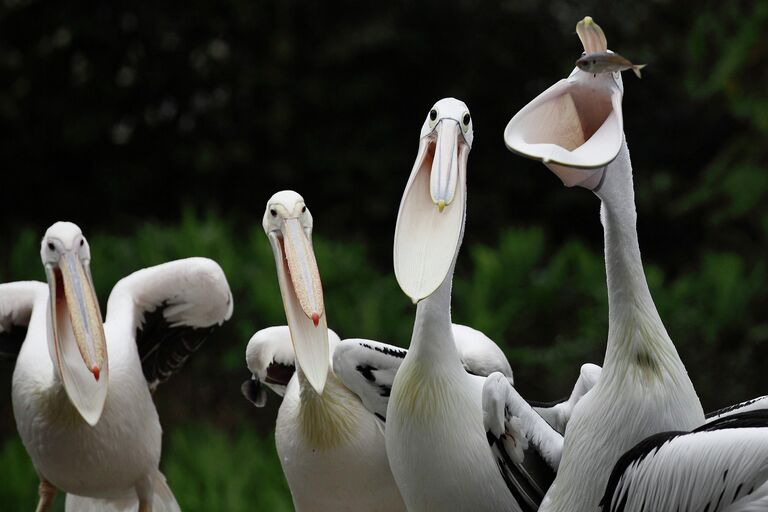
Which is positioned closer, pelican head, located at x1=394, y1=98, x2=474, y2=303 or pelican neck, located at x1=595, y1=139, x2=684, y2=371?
pelican neck, located at x1=595, y1=139, x2=684, y2=371

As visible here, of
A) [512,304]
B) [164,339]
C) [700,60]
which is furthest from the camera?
[700,60]

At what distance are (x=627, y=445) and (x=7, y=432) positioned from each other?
4238 millimetres

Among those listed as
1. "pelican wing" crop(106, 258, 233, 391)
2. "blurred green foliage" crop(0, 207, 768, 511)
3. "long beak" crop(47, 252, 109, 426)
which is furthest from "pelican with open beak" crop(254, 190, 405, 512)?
"blurred green foliage" crop(0, 207, 768, 511)

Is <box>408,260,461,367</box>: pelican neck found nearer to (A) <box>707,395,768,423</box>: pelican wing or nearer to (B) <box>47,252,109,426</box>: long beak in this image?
(A) <box>707,395,768,423</box>: pelican wing

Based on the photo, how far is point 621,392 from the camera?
2760 millimetres

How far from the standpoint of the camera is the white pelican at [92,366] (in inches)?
156

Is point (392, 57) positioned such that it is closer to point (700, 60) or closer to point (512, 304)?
point (700, 60)

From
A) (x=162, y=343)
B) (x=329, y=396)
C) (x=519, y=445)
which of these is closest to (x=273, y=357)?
(x=329, y=396)

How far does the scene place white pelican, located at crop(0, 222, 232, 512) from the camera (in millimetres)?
3963

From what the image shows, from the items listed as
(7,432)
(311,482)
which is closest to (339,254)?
(7,432)

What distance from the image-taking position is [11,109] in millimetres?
9719

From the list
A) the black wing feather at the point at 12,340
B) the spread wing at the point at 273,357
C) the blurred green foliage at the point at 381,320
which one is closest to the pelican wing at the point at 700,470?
the spread wing at the point at 273,357

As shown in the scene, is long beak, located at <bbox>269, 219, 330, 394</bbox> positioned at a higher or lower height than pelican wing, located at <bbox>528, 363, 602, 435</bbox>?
higher

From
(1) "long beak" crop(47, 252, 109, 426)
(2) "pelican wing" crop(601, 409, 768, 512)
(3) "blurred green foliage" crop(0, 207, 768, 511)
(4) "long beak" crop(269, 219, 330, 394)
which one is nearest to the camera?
(2) "pelican wing" crop(601, 409, 768, 512)
